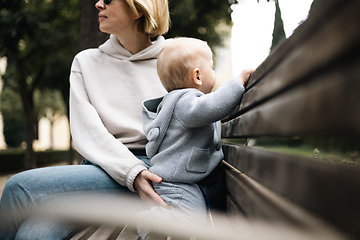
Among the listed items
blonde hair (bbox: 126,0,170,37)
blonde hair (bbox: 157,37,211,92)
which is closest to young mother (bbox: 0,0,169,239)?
blonde hair (bbox: 126,0,170,37)

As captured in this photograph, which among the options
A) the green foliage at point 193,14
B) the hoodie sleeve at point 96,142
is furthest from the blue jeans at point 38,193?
the green foliage at point 193,14

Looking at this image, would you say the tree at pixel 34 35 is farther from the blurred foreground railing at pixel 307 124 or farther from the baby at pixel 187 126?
the blurred foreground railing at pixel 307 124

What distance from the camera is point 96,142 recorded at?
1.75m

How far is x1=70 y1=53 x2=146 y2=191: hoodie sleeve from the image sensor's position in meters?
1.56

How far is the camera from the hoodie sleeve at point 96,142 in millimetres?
1556

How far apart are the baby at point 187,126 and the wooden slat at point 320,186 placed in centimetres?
51

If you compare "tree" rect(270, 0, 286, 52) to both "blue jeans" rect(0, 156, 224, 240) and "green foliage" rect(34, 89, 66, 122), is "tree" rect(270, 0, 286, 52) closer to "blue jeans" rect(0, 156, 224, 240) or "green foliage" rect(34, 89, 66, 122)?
"blue jeans" rect(0, 156, 224, 240)

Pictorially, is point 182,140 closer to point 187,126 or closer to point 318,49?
point 187,126

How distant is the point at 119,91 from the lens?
203 cm

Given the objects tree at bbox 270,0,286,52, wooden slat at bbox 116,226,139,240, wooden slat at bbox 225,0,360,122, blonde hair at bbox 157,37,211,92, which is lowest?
wooden slat at bbox 116,226,139,240

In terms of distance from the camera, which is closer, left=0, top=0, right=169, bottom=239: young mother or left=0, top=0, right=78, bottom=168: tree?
left=0, top=0, right=169, bottom=239: young mother

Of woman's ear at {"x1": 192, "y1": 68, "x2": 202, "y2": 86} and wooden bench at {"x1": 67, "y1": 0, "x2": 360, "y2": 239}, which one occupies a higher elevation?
woman's ear at {"x1": 192, "y1": 68, "x2": 202, "y2": 86}

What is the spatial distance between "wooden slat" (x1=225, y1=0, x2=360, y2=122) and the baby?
47cm

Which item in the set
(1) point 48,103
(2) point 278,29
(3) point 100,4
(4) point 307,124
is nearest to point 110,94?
(3) point 100,4
